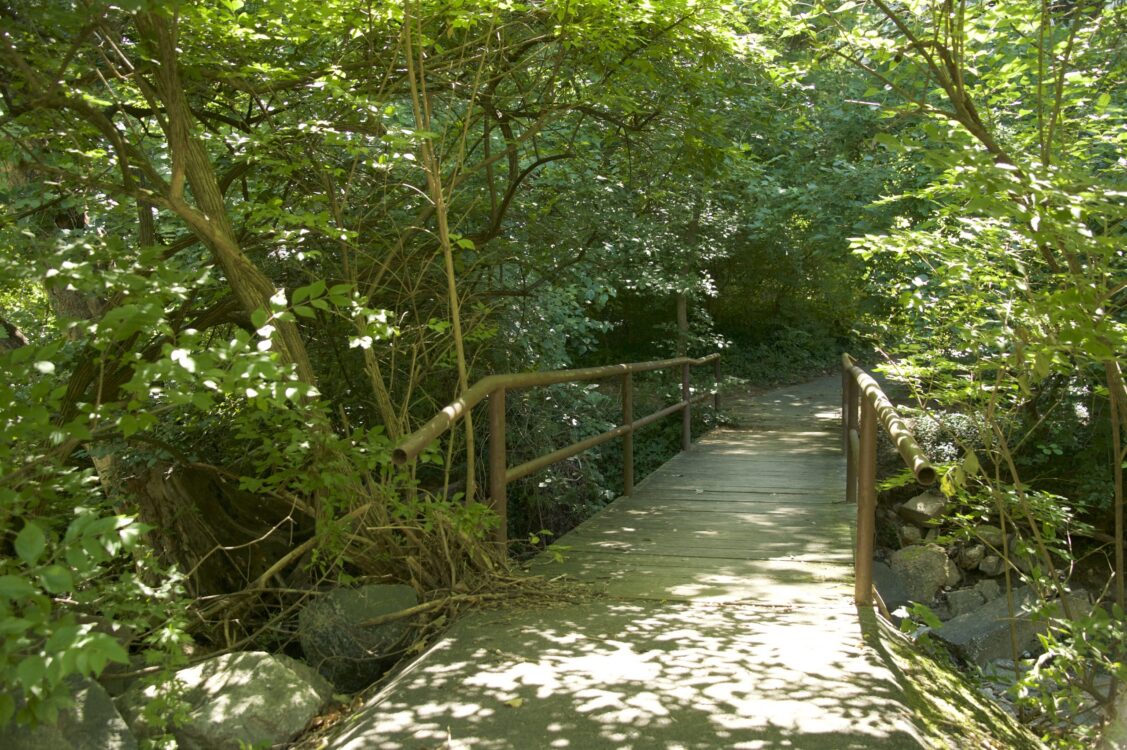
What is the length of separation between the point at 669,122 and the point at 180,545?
13.8 feet

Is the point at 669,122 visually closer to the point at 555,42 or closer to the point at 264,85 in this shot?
the point at 555,42

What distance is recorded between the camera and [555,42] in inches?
209

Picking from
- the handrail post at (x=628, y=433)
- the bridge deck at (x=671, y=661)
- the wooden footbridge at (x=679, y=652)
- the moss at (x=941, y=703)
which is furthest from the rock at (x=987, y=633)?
the moss at (x=941, y=703)

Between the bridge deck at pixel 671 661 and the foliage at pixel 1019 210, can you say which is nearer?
the bridge deck at pixel 671 661

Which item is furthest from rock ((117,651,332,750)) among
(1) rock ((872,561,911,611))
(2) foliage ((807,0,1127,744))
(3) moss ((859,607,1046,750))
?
(1) rock ((872,561,911,611))

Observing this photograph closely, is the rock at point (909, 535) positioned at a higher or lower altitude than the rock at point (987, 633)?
higher

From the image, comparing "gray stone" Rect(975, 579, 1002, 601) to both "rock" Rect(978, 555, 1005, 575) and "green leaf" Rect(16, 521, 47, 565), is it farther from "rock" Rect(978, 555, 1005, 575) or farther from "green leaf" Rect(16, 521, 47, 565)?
"green leaf" Rect(16, 521, 47, 565)

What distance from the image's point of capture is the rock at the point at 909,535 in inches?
364

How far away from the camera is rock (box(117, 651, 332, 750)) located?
2.98 m

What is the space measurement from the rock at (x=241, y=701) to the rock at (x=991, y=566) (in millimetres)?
7191

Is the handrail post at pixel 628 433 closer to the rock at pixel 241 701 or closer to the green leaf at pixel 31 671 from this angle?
the rock at pixel 241 701

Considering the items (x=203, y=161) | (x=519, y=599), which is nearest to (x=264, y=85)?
(x=203, y=161)

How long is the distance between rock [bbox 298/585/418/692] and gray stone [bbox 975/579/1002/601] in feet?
20.8

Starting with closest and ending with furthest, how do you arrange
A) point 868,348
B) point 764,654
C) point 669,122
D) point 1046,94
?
point 764,654
point 1046,94
point 669,122
point 868,348
